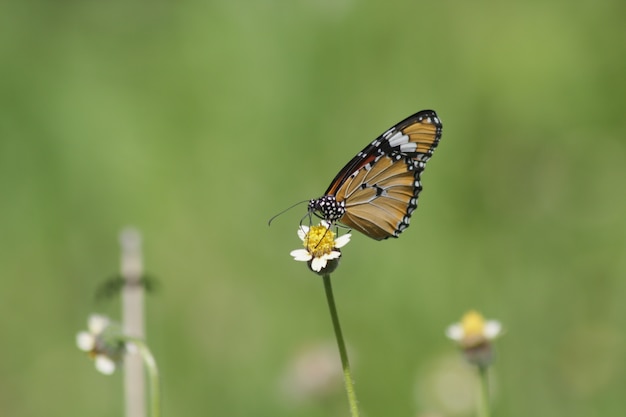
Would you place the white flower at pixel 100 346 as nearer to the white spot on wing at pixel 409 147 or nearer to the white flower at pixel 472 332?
the white flower at pixel 472 332

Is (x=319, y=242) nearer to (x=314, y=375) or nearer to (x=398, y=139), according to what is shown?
(x=398, y=139)

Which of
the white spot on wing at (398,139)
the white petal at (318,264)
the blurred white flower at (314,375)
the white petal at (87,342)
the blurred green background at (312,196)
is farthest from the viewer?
the blurred green background at (312,196)

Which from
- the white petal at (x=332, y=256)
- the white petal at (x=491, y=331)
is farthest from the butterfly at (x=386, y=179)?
the white petal at (x=332, y=256)

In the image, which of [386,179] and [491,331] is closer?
[491,331]

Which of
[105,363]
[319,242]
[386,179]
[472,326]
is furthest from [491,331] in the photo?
[105,363]

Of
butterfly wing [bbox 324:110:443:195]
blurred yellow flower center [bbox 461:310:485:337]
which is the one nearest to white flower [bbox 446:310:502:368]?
blurred yellow flower center [bbox 461:310:485:337]

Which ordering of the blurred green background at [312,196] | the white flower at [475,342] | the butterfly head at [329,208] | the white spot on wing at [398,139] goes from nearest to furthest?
1. the white flower at [475,342]
2. the butterfly head at [329,208]
3. the white spot on wing at [398,139]
4. the blurred green background at [312,196]

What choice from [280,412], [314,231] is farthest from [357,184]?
[280,412]
